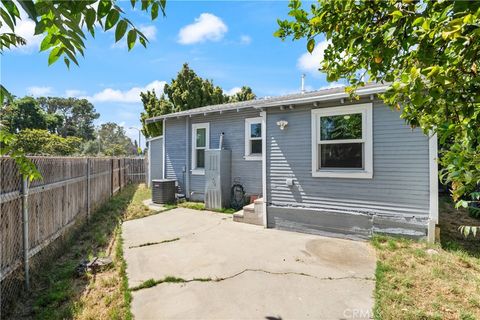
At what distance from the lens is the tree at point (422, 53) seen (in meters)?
1.32

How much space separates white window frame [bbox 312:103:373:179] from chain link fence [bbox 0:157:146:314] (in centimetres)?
505

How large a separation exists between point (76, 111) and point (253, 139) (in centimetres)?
6599

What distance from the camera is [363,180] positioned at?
5.45 m

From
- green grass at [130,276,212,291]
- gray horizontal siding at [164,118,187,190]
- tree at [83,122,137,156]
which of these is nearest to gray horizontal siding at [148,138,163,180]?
gray horizontal siding at [164,118,187,190]

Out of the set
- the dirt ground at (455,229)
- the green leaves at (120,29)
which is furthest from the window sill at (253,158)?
the green leaves at (120,29)

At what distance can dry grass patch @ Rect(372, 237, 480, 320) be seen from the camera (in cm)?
285

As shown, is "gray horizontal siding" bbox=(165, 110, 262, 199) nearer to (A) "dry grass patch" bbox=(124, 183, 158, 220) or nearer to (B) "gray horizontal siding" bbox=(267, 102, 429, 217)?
(A) "dry grass patch" bbox=(124, 183, 158, 220)

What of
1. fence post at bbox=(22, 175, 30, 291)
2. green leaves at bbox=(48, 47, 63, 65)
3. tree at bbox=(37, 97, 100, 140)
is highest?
tree at bbox=(37, 97, 100, 140)

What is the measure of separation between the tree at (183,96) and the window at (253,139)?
35.0 ft

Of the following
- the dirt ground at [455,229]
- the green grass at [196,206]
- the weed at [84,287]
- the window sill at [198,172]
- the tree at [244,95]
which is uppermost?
the tree at [244,95]

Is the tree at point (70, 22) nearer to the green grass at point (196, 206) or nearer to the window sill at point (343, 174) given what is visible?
the window sill at point (343, 174)

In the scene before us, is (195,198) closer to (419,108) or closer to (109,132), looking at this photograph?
(419,108)

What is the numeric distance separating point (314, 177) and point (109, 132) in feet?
213

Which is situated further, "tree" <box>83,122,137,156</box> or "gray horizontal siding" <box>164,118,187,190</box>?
"tree" <box>83,122,137,156</box>
